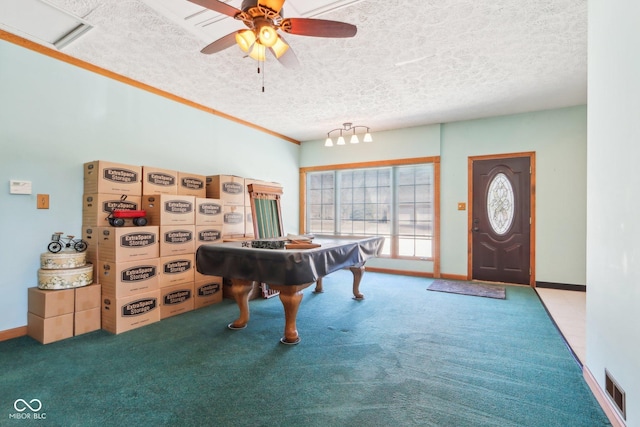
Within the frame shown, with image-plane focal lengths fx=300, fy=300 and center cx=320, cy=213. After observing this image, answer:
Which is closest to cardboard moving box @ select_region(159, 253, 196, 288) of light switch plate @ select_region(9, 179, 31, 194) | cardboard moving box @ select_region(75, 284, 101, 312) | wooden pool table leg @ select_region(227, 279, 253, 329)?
cardboard moving box @ select_region(75, 284, 101, 312)

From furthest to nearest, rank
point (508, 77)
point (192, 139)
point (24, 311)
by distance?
point (192, 139)
point (508, 77)
point (24, 311)

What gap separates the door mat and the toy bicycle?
4.24 metres

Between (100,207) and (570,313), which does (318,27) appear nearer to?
(100,207)

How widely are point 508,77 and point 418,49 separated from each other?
4.54ft

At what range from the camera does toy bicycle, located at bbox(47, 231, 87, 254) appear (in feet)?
9.23

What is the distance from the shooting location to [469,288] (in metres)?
4.39

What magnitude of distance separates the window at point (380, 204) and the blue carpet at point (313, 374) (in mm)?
2441

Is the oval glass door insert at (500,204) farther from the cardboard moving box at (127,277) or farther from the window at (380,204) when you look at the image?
the cardboard moving box at (127,277)

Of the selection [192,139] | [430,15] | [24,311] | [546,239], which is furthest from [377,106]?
[24,311]

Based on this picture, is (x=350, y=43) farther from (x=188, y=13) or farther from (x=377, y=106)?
(x=377, y=106)

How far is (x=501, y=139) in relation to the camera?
189 inches

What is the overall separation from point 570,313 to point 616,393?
219 cm

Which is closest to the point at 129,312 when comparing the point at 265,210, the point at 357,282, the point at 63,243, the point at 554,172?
the point at 63,243

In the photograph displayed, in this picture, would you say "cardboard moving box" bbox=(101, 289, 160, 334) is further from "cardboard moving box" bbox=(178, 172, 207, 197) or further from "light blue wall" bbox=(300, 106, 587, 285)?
"light blue wall" bbox=(300, 106, 587, 285)
